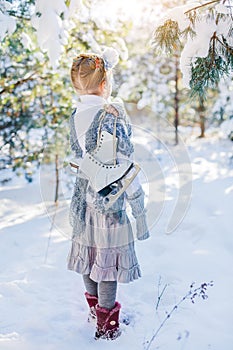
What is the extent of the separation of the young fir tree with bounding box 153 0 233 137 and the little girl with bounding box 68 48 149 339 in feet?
1.12

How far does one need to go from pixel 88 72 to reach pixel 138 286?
1477 mm

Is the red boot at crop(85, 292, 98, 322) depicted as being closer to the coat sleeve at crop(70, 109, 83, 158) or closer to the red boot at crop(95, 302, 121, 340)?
the red boot at crop(95, 302, 121, 340)

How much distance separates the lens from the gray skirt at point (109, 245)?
7.12ft

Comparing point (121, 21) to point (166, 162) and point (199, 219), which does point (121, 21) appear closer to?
point (199, 219)

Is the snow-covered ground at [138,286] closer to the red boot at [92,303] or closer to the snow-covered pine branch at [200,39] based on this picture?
the red boot at [92,303]

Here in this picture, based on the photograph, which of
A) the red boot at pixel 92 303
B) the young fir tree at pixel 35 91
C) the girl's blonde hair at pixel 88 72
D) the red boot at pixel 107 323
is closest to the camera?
the girl's blonde hair at pixel 88 72

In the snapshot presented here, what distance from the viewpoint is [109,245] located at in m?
2.18

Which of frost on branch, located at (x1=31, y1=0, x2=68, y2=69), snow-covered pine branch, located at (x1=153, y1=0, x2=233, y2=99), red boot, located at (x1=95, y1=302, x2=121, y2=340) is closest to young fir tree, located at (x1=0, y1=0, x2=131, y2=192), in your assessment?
frost on branch, located at (x1=31, y1=0, x2=68, y2=69)

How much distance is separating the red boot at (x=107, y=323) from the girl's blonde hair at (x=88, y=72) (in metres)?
1.13

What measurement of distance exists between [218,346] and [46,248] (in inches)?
68.0

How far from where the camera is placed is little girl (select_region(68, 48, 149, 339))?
6.97 feet

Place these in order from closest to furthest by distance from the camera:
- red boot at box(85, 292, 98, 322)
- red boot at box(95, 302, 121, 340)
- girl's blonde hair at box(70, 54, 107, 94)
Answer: girl's blonde hair at box(70, 54, 107, 94)
red boot at box(95, 302, 121, 340)
red boot at box(85, 292, 98, 322)

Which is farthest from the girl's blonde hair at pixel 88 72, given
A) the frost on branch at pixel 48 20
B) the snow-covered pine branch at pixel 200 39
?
→ the frost on branch at pixel 48 20

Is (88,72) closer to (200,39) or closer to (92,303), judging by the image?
(200,39)
